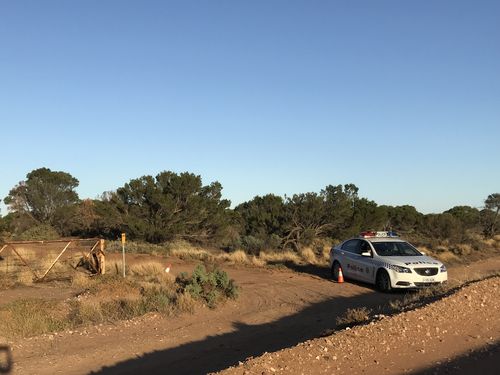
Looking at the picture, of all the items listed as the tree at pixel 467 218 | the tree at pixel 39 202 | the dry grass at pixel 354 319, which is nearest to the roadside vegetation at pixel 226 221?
the tree at pixel 39 202

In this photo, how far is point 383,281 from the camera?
15.3 m

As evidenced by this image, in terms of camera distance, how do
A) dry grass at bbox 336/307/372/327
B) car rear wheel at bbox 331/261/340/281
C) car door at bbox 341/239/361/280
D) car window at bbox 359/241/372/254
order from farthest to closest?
1. car rear wheel at bbox 331/261/340/281
2. car door at bbox 341/239/361/280
3. car window at bbox 359/241/372/254
4. dry grass at bbox 336/307/372/327

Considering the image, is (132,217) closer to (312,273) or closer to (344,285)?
(312,273)

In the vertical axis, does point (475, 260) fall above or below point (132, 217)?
below

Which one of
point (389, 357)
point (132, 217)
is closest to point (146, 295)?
point (389, 357)

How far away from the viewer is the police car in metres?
14.8

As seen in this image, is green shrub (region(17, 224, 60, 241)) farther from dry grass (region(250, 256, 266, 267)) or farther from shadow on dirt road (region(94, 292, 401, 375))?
shadow on dirt road (region(94, 292, 401, 375))

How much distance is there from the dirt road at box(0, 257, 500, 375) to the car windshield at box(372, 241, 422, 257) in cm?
160

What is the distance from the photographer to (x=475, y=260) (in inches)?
1042

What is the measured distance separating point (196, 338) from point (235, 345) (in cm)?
103

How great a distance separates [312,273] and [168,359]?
1221cm

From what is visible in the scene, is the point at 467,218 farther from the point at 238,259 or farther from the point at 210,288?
the point at 210,288

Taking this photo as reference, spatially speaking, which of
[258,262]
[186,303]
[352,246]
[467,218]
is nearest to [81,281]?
[186,303]

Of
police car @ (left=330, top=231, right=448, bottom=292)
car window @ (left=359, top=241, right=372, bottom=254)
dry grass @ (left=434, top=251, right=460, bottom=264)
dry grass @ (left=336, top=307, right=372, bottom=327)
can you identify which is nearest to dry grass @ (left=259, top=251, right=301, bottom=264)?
police car @ (left=330, top=231, right=448, bottom=292)
